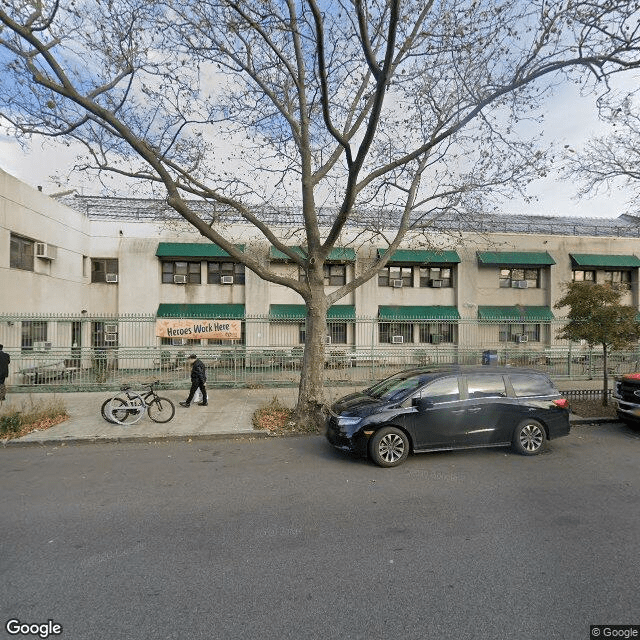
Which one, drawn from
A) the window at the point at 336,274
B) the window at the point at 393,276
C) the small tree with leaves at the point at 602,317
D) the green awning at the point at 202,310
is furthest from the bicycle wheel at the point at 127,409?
the window at the point at 393,276

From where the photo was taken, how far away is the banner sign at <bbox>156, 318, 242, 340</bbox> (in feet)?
47.3

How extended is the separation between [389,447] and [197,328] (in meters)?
10.6

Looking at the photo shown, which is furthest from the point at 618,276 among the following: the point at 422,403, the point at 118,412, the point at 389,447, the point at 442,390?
the point at 118,412

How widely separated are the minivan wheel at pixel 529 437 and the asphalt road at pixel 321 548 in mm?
295

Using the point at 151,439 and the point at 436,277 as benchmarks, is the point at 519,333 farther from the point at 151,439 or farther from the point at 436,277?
the point at 151,439

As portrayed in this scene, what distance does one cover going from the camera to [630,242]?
20250 mm

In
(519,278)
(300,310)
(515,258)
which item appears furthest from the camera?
(519,278)

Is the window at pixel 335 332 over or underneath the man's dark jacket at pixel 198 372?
over

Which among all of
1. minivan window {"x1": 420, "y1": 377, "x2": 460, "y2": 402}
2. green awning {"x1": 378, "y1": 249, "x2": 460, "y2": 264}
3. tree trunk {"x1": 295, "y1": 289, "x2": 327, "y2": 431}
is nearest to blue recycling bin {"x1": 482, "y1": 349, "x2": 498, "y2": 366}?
green awning {"x1": 378, "y1": 249, "x2": 460, "y2": 264}

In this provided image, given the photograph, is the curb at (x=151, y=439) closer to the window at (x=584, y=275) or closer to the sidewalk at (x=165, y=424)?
the sidewalk at (x=165, y=424)

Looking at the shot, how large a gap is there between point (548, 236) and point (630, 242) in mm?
4682

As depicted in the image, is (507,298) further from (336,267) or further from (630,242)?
(336,267)

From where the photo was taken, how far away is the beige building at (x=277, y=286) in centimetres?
1608

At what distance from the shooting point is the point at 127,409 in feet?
26.9
